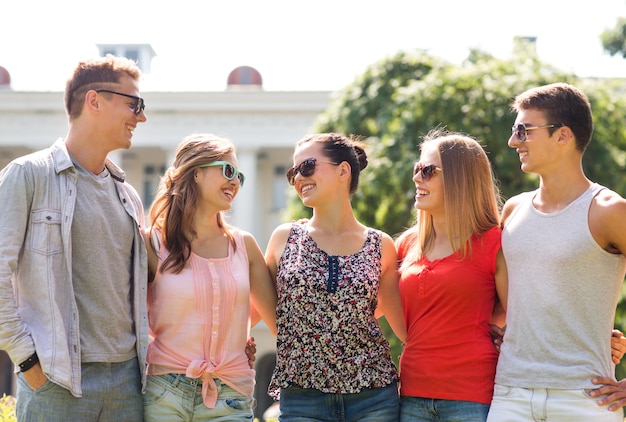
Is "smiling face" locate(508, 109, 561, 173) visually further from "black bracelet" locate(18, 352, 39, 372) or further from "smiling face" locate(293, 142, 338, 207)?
"black bracelet" locate(18, 352, 39, 372)

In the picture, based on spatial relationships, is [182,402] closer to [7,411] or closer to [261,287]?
[261,287]

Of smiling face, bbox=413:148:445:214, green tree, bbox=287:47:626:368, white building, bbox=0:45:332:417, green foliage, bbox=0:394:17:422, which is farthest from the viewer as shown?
white building, bbox=0:45:332:417

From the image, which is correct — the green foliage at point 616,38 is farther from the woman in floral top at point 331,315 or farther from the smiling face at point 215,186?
the smiling face at point 215,186

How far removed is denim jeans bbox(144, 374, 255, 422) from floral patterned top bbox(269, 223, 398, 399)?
10.2 inches

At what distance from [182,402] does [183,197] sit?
1.06m

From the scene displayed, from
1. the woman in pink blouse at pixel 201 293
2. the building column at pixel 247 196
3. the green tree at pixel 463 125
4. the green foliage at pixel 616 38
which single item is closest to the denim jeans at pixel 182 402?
the woman in pink blouse at pixel 201 293

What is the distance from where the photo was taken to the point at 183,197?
15.3ft

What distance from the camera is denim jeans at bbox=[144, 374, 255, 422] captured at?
4234 millimetres

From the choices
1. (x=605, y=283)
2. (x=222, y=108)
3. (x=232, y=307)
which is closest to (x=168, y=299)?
(x=232, y=307)

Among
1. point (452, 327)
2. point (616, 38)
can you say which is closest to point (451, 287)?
point (452, 327)

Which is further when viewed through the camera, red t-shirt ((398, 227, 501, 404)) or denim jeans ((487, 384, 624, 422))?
red t-shirt ((398, 227, 501, 404))

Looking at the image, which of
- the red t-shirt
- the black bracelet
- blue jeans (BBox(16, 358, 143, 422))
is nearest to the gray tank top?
the red t-shirt

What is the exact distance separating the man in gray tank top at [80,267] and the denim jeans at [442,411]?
1.29m

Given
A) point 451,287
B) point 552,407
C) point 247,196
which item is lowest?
point 247,196
